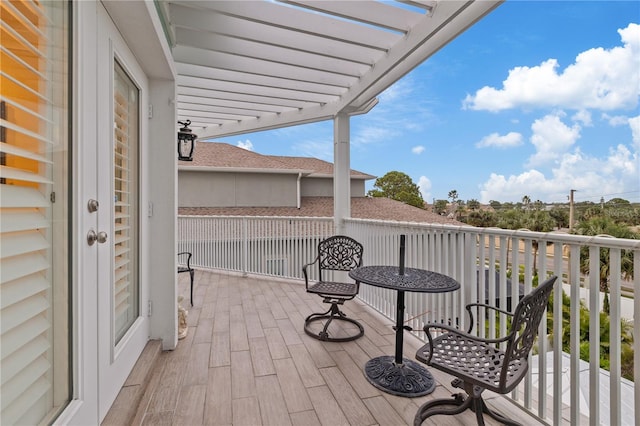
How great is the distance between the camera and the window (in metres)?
0.95

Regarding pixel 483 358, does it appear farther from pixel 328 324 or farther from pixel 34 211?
pixel 34 211

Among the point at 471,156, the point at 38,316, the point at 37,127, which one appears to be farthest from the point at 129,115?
the point at 471,156

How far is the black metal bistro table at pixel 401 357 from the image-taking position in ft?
7.02

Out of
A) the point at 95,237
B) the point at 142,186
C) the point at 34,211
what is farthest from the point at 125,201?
the point at 34,211

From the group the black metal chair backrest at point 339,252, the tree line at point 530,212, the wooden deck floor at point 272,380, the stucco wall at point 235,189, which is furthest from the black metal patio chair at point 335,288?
the tree line at point 530,212

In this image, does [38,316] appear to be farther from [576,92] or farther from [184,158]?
[576,92]

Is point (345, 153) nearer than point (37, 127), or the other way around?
point (37, 127)

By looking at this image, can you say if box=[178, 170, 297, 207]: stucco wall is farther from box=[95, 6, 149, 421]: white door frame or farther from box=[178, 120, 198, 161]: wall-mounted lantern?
box=[95, 6, 149, 421]: white door frame

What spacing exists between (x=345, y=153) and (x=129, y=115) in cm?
311

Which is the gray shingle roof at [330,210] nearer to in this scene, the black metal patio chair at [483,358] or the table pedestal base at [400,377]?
the table pedestal base at [400,377]

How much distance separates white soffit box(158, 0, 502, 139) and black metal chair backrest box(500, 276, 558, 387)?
2.04 m

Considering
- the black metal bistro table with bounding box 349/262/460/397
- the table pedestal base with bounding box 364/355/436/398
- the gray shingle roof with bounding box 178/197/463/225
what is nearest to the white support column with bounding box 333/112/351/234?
the black metal bistro table with bounding box 349/262/460/397

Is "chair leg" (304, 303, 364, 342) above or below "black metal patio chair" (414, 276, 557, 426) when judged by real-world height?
below

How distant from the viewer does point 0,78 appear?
0.93 m
